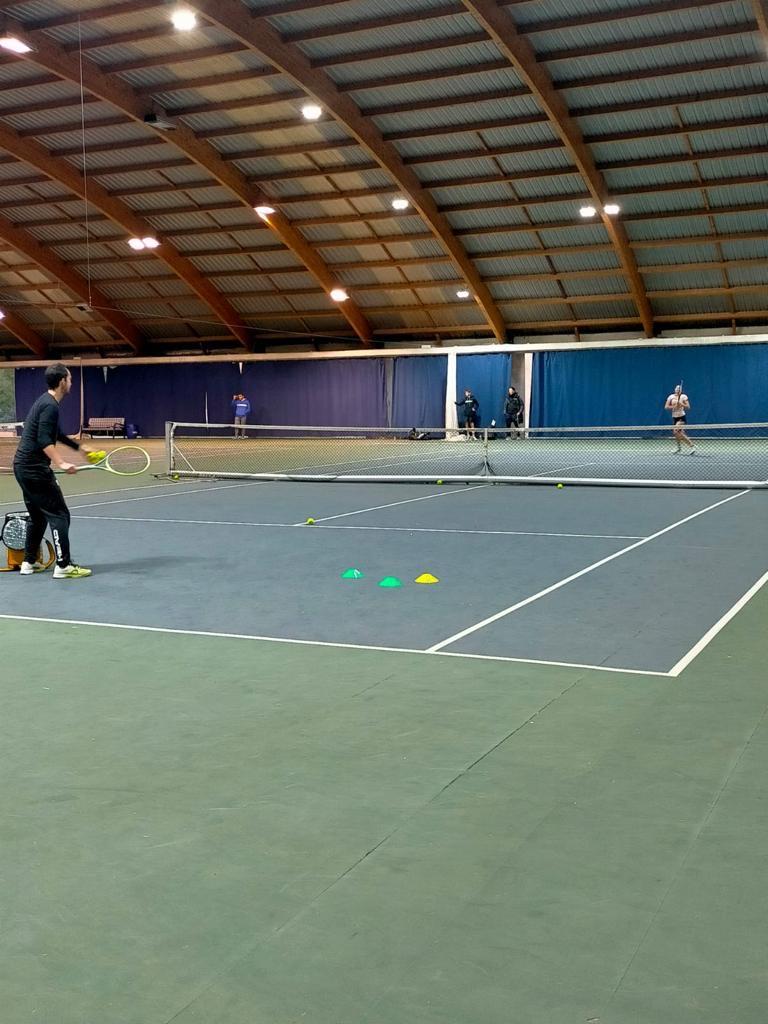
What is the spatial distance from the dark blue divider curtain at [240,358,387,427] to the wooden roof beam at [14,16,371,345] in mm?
1513

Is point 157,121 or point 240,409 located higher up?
point 157,121

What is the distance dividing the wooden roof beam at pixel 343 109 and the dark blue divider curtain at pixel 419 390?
3540mm

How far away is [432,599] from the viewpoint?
768 cm

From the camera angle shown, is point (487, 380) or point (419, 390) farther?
point (419, 390)

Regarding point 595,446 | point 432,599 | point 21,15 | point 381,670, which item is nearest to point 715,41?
point 595,446

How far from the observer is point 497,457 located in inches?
1045

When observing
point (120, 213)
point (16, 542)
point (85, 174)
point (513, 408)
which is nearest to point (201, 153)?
point (85, 174)

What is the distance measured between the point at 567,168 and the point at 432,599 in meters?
24.7

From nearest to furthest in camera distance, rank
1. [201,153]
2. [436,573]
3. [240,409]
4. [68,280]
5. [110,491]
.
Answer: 1. [436,573]
2. [110,491]
3. [201,153]
4. [68,280]
5. [240,409]

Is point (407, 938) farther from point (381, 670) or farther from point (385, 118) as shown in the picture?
point (385, 118)

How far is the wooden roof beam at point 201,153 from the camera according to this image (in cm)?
2547

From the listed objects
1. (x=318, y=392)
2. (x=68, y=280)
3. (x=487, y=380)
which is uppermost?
(x=68, y=280)

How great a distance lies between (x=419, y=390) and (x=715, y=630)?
1346 inches

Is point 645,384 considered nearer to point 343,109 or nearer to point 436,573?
point 343,109
